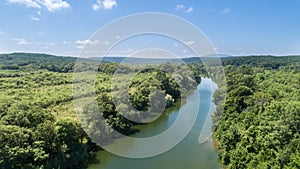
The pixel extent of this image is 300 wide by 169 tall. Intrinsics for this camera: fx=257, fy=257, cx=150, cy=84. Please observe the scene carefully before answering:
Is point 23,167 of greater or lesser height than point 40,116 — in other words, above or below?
below

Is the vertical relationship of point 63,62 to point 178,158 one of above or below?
above

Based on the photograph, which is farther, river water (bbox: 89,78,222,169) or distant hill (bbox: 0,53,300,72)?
distant hill (bbox: 0,53,300,72)

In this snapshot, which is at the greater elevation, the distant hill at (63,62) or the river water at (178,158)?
the distant hill at (63,62)

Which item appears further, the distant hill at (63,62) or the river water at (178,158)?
the distant hill at (63,62)

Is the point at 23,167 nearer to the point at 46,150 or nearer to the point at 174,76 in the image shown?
the point at 46,150

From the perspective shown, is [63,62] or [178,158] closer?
Result: [178,158]

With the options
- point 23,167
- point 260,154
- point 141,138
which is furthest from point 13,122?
point 260,154

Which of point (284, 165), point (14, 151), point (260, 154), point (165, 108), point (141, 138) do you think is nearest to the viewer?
point (284, 165)

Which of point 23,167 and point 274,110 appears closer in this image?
point 23,167

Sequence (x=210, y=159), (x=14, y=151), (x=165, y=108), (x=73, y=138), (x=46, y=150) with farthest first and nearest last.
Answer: (x=165, y=108) < (x=210, y=159) < (x=73, y=138) < (x=46, y=150) < (x=14, y=151)

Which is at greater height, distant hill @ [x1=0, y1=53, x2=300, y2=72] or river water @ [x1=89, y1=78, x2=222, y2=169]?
distant hill @ [x1=0, y1=53, x2=300, y2=72]

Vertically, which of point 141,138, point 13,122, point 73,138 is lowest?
point 141,138
